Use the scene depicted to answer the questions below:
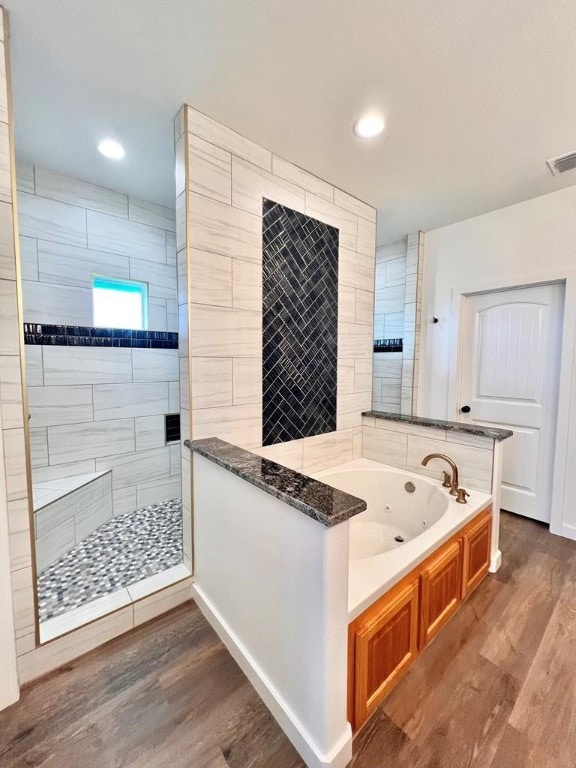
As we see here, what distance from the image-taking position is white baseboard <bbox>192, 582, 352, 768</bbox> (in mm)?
996

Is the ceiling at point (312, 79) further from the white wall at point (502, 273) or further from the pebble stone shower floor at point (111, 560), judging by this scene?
the pebble stone shower floor at point (111, 560)

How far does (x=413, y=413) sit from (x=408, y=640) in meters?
2.16

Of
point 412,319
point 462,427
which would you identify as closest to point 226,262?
point 462,427

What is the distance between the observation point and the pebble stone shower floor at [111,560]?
1.65m

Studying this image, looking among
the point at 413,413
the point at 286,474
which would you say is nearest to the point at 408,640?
the point at 286,474

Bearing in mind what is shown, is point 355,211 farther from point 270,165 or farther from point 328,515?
point 328,515

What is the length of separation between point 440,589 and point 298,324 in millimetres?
1674

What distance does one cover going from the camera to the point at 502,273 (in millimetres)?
2609

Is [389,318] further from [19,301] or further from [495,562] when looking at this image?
[19,301]

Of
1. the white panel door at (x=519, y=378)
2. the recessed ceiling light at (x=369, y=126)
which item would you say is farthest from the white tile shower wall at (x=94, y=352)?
the white panel door at (x=519, y=378)

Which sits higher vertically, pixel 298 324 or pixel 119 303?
pixel 119 303

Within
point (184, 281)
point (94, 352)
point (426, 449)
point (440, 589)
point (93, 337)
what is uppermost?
point (184, 281)

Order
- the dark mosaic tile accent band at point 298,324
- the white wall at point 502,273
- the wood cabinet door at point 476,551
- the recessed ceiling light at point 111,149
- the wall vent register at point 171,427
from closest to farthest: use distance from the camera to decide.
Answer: the wood cabinet door at point 476,551 → the recessed ceiling light at point 111,149 → the dark mosaic tile accent band at point 298,324 → the white wall at point 502,273 → the wall vent register at point 171,427

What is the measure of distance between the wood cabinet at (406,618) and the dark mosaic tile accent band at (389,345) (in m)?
1.87
